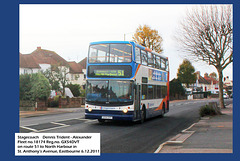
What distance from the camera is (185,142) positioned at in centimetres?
1056

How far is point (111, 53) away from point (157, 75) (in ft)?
18.7

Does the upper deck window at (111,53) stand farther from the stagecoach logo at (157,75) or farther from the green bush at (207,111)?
the green bush at (207,111)

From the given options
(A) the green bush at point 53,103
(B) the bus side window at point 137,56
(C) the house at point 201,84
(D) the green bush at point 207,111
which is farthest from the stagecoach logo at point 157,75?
(C) the house at point 201,84

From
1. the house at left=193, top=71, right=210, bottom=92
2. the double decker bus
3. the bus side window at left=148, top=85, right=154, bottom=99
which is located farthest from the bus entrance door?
the house at left=193, top=71, right=210, bottom=92

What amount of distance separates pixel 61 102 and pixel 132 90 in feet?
66.8

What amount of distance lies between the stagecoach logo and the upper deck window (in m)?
3.30

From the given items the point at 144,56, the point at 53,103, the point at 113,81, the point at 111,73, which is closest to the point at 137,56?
the point at 144,56

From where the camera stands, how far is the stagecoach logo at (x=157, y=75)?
19.2 meters

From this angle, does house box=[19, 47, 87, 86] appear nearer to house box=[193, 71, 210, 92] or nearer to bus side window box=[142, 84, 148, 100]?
bus side window box=[142, 84, 148, 100]

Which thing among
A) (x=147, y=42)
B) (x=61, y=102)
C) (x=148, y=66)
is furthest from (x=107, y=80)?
(x=147, y=42)

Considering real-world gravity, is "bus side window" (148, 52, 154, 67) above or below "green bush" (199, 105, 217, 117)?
above

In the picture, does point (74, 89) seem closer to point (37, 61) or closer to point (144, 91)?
point (37, 61)

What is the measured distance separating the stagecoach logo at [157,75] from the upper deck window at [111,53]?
10.8 feet

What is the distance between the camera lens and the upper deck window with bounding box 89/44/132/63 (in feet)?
52.5
